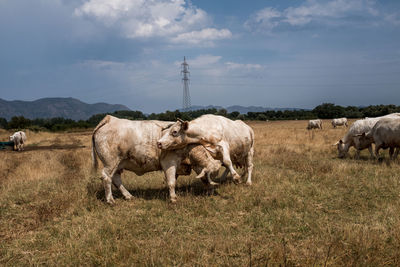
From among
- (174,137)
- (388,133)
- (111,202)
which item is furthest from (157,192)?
(388,133)

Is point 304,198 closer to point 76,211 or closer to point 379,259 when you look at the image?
point 379,259

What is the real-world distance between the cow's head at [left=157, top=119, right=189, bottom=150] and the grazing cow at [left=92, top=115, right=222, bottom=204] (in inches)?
13.7

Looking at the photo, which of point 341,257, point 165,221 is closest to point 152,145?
point 165,221

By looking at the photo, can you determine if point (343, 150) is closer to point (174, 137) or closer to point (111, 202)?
point (174, 137)

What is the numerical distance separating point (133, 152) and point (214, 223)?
2771 millimetres

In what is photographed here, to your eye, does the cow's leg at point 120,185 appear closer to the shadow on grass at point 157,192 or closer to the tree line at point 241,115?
the shadow on grass at point 157,192

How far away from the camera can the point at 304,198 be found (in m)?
6.82

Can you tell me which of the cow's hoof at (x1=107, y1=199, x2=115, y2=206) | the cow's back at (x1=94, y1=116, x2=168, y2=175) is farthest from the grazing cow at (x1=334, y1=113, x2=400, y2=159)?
the cow's hoof at (x1=107, y1=199, x2=115, y2=206)

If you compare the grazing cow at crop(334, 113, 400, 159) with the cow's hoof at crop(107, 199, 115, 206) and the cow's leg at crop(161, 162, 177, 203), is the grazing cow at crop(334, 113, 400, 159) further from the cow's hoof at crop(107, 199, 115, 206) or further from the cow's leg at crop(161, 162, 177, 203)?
the cow's hoof at crop(107, 199, 115, 206)

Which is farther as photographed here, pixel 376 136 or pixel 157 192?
pixel 376 136

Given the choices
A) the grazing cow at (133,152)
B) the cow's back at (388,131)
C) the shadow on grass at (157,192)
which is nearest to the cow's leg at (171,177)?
the grazing cow at (133,152)

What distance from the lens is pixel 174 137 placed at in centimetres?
657

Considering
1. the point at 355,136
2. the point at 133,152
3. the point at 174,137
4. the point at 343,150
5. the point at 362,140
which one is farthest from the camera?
the point at 343,150

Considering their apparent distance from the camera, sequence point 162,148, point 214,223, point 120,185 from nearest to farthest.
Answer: point 214,223 < point 162,148 < point 120,185
